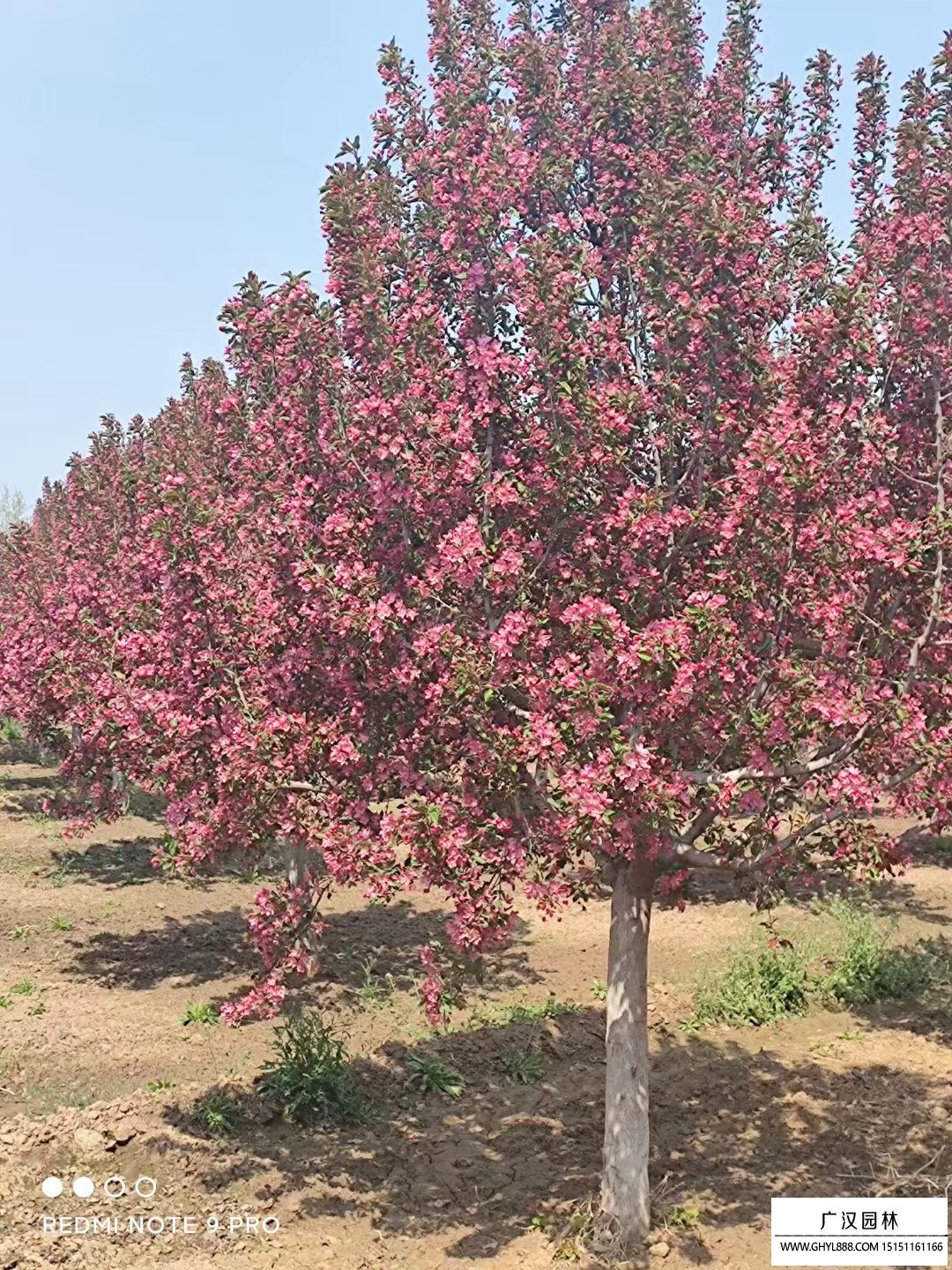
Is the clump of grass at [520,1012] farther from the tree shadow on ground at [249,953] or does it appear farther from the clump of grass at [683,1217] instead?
the clump of grass at [683,1217]

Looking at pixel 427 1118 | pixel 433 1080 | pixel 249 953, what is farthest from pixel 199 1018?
pixel 427 1118

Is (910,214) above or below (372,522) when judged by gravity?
above

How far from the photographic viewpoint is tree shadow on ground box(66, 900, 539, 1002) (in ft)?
49.8

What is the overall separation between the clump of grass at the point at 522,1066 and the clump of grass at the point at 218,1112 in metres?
2.96

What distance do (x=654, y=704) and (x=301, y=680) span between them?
3.18 meters

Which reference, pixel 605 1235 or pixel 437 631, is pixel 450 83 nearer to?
pixel 437 631

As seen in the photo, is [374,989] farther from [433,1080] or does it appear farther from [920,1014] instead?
[920,1014]

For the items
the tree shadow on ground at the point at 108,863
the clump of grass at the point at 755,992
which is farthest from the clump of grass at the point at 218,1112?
the tree shadow on ground at the point at 108,863

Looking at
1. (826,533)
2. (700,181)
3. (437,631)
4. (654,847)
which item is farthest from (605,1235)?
(700,181)

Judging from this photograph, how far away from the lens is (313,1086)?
1059 cm

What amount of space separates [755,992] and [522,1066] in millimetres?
3232

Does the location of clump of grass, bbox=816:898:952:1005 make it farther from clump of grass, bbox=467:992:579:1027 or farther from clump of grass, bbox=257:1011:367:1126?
clump of grass, bbox=257:1011:367:1126

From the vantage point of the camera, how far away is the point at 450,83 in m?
9.16

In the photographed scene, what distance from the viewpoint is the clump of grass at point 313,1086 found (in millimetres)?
10484
